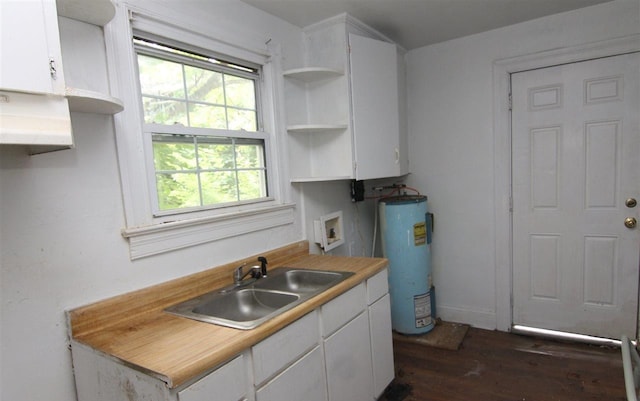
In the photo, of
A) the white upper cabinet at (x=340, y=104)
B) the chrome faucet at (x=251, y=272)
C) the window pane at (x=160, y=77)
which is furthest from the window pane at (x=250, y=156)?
the chrome faucet at (x=251, y=272)

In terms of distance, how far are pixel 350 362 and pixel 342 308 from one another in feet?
0.97

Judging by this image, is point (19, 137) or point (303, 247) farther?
point (303, 247)

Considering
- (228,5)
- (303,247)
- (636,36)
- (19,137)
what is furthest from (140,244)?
(636,36)

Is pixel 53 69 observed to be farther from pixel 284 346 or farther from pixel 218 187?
pixel 284 346

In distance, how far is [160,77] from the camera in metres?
1.62

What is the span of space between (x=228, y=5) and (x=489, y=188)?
7.44 feet

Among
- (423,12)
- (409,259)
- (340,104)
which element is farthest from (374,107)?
(409,259)

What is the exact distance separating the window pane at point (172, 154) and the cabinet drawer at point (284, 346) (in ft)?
2.97

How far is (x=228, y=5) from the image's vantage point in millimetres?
1845

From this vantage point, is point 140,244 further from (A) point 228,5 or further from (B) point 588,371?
(B) point 588,371

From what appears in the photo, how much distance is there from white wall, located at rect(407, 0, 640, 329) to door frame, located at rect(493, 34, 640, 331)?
0.04 meters

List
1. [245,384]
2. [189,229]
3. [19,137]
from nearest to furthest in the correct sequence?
1. [19,137]
2. [245,384]
3. [189,229]

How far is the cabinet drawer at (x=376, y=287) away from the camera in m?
1.94

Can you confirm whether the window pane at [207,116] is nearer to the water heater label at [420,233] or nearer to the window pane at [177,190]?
the window pane at [177,190]
